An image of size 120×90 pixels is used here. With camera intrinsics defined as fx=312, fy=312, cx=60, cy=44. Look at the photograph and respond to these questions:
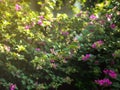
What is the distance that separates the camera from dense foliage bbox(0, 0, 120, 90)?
4.16m

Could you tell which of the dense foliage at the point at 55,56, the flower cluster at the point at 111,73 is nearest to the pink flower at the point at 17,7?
the dense foliage at the point at 55,56

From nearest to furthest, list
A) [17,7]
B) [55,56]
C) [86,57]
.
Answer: [86,57] < [55,56] < [17,7]

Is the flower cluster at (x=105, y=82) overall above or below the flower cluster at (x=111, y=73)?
below

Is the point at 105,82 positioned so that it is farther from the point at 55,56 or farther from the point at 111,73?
the point at 55,56

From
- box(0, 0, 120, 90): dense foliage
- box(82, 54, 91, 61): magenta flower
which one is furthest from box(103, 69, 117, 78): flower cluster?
box(82, 54, 91, 61): magenta flower

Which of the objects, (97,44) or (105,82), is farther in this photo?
(97,44)

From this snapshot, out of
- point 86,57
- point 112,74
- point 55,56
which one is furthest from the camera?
point 55,56

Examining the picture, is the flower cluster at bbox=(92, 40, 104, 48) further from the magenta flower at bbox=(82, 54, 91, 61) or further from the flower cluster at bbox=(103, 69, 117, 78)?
the flower cluster at bbox=(103, 69, 117, 78)

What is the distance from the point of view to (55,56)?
446 cm

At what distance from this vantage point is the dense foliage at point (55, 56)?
416 cm

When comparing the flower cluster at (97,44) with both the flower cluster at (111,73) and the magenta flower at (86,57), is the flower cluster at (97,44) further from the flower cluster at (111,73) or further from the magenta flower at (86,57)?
the flower cluster at (111,73)

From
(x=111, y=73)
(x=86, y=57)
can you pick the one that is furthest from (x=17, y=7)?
(x=111, y=73)

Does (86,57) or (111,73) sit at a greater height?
(86,57)

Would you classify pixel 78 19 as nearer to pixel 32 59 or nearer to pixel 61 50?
pixel 61 50
